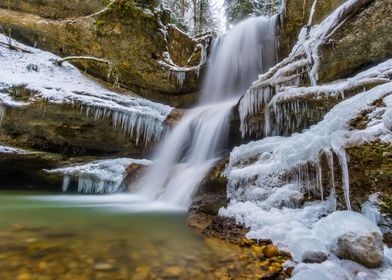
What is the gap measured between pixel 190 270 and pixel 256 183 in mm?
1830

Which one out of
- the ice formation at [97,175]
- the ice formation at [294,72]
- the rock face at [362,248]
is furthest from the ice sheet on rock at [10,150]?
the rock face at [362,248]

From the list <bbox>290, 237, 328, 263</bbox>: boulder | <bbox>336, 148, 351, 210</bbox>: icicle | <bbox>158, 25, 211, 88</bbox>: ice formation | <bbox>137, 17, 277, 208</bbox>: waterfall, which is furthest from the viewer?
<bbox>158, 25, 211, 88</bbox>: ice formation

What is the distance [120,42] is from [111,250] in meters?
8.58

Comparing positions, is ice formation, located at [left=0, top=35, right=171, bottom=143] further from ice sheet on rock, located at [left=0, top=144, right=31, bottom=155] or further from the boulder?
the boulder

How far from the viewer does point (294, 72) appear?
5.40 meters

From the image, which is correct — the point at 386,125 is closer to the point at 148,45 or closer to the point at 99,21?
the point at 148,45

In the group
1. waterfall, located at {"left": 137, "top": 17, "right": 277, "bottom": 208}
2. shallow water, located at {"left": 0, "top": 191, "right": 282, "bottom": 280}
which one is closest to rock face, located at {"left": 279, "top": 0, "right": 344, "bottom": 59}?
waterfall, located at {"left": 137, "top": 17, "right": 277, "bottom": 208}

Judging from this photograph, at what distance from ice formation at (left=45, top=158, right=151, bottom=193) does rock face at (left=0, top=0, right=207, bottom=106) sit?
10.0 ft

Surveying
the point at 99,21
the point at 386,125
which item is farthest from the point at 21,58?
the point at 386,125

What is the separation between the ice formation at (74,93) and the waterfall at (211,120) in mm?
760

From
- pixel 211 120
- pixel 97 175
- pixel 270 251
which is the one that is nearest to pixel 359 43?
pixel 270 251

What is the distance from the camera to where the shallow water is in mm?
2348

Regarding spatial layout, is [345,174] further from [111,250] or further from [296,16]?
[296,16]

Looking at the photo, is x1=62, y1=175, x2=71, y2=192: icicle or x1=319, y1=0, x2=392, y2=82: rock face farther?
x1=62, y1=175, x2=71, y2=192: icicle
